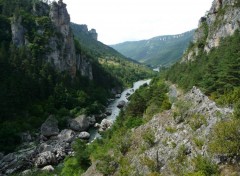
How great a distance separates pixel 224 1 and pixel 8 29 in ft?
280

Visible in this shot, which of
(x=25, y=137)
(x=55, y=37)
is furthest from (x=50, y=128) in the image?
(x=55, y=37)

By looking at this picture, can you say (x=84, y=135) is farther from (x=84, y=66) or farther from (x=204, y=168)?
(x=84, y=66)

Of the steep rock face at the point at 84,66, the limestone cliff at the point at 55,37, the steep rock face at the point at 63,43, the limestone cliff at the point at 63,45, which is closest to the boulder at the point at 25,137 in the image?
the limestone cliff at the point at 55,37

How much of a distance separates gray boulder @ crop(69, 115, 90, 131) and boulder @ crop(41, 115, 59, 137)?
6.14 metres

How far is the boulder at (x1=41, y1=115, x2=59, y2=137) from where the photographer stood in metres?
98.8

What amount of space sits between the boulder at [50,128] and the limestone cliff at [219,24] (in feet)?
189

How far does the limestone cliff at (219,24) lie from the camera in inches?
3930

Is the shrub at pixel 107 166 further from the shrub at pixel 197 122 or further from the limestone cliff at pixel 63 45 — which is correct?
the limestone cliff at pixel 63 45

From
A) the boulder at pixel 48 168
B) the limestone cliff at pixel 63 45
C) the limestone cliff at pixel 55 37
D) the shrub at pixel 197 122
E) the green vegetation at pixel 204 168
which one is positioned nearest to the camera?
the green vegetation at pixel 204 168

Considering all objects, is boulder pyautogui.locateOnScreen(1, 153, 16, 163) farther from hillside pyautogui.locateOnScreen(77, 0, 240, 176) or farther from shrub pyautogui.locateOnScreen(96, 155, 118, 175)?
shrub pyautogui.locateOnScreen(96, 155, 118, 175)

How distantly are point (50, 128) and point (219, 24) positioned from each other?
64263 millimetres

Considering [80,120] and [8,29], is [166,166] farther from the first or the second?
[8,29]

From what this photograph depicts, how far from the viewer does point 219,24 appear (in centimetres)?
10931

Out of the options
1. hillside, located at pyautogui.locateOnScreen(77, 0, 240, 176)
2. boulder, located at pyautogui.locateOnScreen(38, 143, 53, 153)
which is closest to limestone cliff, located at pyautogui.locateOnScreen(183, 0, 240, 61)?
hillside, located at pyautogui.locateOnScreen(77, 0, 240, 176)
